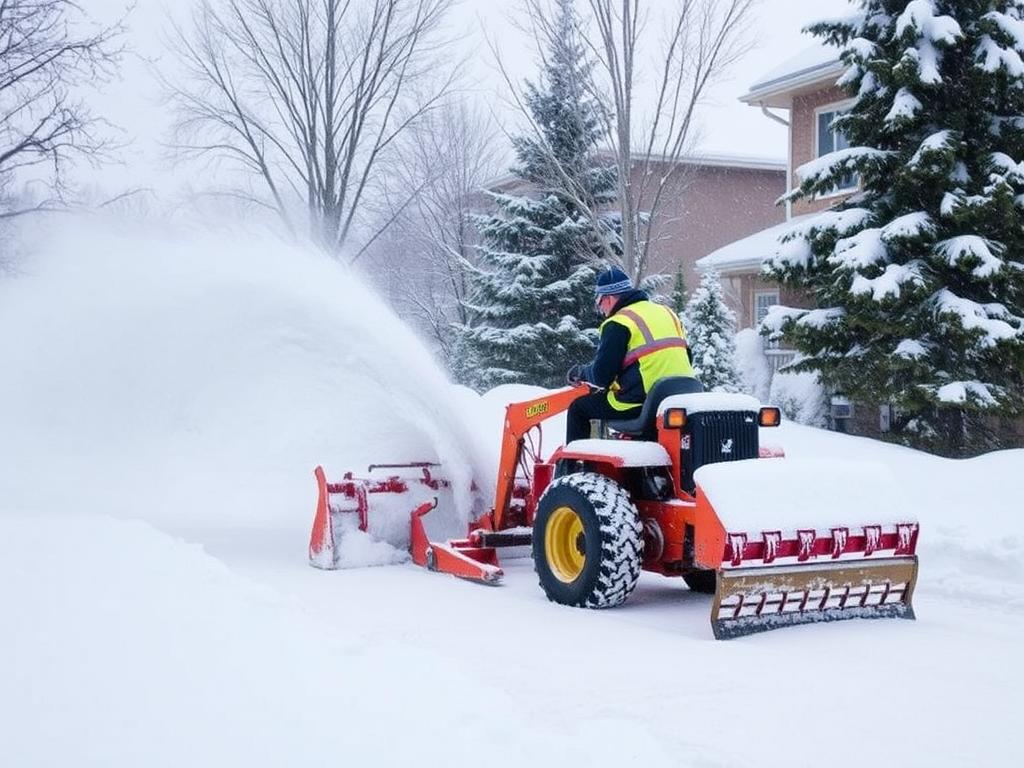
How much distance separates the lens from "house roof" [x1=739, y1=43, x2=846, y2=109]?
2230 cm

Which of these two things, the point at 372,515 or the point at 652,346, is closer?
the point at 652,346

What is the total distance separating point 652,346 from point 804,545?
1753mm

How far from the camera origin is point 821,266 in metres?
16.1

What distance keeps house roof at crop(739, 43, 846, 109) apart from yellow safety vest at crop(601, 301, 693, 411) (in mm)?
16203

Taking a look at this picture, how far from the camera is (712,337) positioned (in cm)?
2164

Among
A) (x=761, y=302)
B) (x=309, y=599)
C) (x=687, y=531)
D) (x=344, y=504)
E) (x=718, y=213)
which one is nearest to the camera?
(x=687, y=531)

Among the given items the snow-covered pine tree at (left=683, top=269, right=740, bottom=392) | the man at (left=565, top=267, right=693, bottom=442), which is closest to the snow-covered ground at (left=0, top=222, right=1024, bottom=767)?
the man at (left=565, top=267, right=693, bottom=442)

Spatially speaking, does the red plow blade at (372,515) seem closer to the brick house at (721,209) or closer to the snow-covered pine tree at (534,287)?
the snow-covered pine tree at (534,287)

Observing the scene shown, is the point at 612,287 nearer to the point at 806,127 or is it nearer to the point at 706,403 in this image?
the point at 706,403

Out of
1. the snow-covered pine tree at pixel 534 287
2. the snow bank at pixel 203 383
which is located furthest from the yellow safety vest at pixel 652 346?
the snow-covered pine tree at pixel 534 287

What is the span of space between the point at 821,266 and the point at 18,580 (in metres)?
12.8

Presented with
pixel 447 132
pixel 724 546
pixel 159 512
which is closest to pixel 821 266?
pixel 159 512

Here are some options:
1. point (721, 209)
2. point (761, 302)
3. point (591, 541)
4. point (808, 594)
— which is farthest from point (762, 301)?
point (808, 594)

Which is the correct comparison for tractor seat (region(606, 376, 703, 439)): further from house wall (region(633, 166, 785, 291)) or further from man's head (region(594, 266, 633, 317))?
house wall (region(633, 166, 785, 291))
